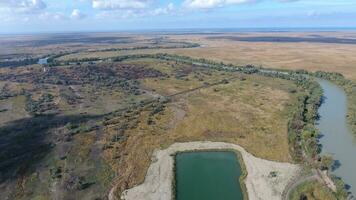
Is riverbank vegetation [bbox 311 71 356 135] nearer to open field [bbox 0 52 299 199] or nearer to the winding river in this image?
the winding river

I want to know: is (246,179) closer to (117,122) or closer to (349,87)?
(117,122)

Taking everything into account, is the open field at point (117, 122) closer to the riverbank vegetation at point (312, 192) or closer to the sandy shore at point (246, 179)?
the sandy shore at point (246, 179)

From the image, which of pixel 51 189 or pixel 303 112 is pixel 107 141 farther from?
pixel 303 112

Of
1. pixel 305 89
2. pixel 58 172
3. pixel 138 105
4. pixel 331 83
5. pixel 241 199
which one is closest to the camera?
pixel 241 199

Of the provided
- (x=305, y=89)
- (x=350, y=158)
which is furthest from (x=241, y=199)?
(x=305, y=89)

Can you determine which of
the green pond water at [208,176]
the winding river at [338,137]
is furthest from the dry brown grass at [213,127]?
the winding river at [338,137]

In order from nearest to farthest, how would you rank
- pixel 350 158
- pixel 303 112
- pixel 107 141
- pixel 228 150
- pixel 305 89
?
pixel 350 158 → pixel 228 150 → pixel 107 141 → pixel 303 112 → pixel 305 89
